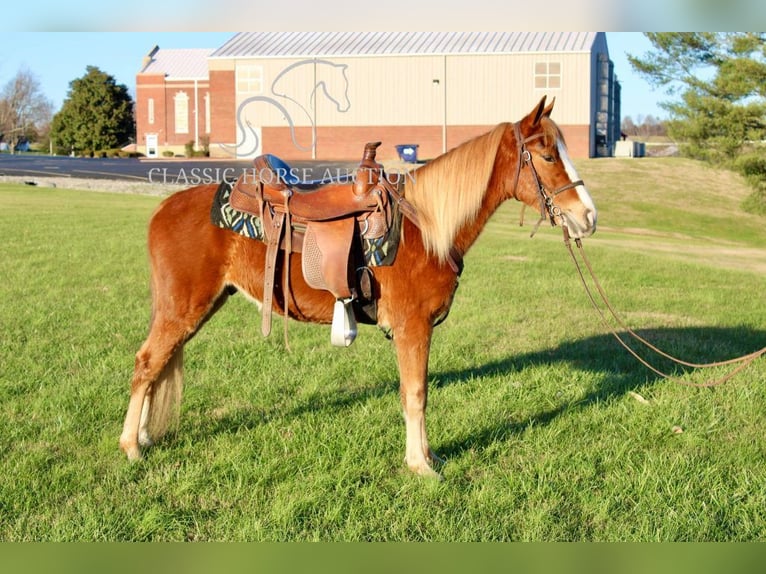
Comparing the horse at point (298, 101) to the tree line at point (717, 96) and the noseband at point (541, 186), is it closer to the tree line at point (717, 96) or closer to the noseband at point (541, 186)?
the tree line at point (717, 96)

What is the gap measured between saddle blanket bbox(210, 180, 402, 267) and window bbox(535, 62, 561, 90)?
36.5 meters

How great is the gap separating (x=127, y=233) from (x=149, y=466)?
11651 mm

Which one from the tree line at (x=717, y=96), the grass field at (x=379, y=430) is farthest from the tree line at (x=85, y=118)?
the grass field at (x=379, y=430)

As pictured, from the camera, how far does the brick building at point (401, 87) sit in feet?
120

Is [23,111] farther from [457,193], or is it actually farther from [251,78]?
[457,193]

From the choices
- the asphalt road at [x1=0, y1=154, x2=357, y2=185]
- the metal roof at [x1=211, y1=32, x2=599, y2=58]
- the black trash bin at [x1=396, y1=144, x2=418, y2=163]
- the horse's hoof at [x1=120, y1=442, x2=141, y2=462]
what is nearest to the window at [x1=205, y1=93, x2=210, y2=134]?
the metal roof at [x1=211, y1=32, x2=599, y2=58]

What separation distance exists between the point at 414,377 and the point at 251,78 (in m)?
36.2

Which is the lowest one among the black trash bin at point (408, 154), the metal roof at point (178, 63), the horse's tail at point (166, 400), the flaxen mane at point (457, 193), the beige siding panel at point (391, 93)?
the horse's tail at point (166, 400)

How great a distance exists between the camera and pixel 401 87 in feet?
127

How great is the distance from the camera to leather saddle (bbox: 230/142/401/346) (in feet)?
14.4

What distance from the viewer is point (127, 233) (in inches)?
593

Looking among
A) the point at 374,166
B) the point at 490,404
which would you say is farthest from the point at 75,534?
the point at 490,404

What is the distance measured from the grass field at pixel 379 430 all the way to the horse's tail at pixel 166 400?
117 mm

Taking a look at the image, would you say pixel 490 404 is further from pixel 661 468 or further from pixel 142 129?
pixel 142 129
